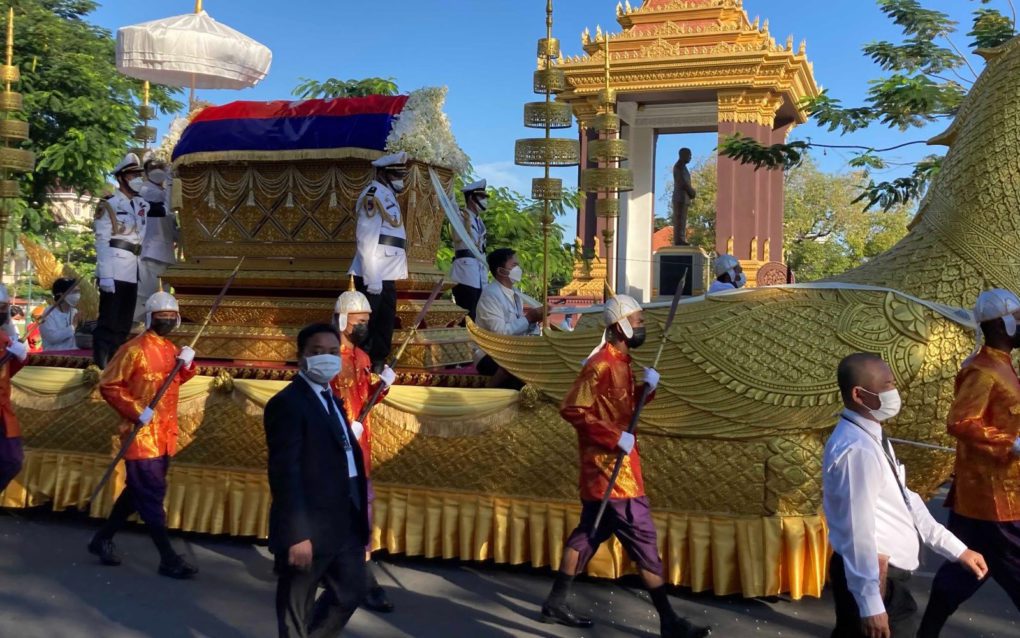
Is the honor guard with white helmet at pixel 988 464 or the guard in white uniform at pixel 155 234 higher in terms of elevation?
the guard in white uniform at pixel 155 234

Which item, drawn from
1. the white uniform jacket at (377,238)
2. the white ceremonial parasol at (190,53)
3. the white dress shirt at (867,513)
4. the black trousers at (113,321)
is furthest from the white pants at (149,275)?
the white dress shirt at (867,513)

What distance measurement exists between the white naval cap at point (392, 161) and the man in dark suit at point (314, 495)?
297 cm

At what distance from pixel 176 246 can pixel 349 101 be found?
2.08 metres

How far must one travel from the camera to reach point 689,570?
190 inches

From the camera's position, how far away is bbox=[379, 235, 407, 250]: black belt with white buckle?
6227 millimetres

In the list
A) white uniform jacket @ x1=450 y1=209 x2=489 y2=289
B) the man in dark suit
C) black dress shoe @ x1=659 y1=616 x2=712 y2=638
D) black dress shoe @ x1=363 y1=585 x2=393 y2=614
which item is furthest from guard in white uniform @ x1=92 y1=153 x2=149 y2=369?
black dress shoe @ x1=659 y1=616 x2=712 y2=638

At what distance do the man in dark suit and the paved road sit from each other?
1.07 metres

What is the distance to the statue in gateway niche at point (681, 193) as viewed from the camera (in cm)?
1867

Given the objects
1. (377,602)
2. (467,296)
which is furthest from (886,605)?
(467,296)

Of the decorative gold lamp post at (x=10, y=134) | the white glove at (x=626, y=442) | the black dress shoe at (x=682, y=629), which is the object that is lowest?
the black dress shoe at (x=682, y=629)

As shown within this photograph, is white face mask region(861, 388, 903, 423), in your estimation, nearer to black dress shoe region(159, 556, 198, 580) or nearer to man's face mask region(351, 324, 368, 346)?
man's face mask region(351, 324, 368, 346)

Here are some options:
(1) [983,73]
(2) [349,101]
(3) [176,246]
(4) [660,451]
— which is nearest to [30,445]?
(3) [176,246]

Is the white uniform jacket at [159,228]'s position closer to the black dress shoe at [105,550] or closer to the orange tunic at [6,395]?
the orange tunic at [6,395]

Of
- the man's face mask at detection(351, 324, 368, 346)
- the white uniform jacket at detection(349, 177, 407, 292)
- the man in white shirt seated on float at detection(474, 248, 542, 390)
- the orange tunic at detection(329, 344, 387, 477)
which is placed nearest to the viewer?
the orange tunic at detection(329, 344, 387, 477)
